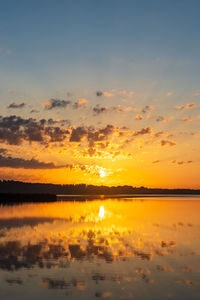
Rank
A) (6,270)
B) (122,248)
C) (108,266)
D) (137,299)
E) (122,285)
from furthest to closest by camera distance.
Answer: (122,248)
(108,266)
(6,270)
(122,285)
(137,299)

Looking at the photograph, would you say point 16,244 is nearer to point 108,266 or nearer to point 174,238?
point 108,266

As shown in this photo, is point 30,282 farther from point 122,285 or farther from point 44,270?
point 122,285

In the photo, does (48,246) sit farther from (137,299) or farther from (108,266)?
(137,299)

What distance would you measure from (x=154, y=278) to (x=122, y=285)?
7.46 feet

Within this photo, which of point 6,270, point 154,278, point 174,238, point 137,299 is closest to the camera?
point 137,299

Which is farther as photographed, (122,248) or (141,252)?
(122,248)

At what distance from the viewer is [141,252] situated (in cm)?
2681

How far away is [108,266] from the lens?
2230 centimetres

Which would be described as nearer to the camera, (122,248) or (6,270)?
(6,270)

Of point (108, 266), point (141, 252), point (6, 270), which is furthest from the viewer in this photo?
point (141, 252)

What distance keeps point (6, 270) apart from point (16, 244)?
9263mm

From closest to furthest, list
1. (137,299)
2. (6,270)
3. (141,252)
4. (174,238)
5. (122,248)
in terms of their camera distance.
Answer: (137,299), (6,270), (141,252), (122,248), (174,238)

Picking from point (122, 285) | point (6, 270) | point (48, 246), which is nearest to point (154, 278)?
point (122, 285)

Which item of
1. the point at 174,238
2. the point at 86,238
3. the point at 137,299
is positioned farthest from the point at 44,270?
the point at 174,238
